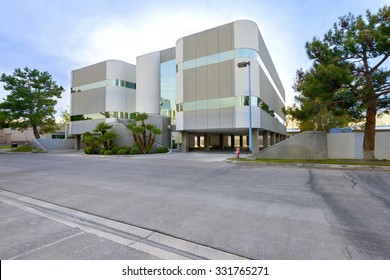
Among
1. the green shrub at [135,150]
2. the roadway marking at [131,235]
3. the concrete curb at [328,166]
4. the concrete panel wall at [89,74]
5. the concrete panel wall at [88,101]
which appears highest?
the concrete panel wall at [89,74]

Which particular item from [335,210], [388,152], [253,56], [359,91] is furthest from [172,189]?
A: [253,56]

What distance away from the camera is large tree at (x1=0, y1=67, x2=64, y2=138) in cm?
3638

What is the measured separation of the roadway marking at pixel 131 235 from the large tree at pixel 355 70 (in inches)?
503

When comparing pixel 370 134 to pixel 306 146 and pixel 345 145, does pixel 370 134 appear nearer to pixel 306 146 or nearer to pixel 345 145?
pixel 345 145

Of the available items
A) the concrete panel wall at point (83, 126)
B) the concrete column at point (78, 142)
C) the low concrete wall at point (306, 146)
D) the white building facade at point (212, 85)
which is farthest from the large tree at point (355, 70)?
the concrete column at point (78, 142)

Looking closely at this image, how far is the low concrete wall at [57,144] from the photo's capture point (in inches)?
1537

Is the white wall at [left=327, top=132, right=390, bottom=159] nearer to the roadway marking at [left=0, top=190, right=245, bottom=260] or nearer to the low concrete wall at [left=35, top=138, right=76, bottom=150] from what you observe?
the roadway marking at [left=0, top=190, right=245, bottom=260]

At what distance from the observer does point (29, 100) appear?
37156 mm

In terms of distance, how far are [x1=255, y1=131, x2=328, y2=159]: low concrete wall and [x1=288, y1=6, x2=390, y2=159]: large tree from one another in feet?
9.41

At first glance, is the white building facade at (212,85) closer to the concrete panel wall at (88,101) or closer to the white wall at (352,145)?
the concrete panel wall at (88,101)

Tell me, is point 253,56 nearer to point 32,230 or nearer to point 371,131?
point 371,131

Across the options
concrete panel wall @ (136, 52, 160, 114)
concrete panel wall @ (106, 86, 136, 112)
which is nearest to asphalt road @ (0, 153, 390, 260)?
concrete panel wall @ (106, 86, 136, 112)

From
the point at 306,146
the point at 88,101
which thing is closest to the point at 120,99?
Result: the point at 88,101

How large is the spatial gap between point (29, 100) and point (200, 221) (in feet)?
147
